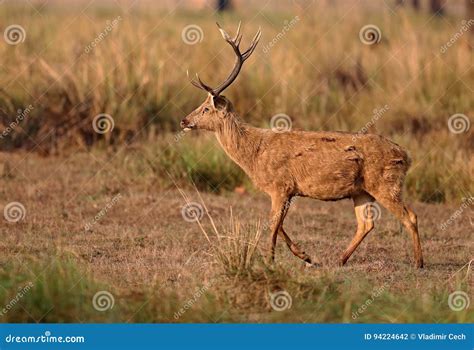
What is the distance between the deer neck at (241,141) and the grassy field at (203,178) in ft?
2.54

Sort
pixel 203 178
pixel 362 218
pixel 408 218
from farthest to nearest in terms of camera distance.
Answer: pixel 203 178 < pixel 362 218 < pixel 408 218

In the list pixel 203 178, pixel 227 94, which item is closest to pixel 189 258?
pixel 203 178

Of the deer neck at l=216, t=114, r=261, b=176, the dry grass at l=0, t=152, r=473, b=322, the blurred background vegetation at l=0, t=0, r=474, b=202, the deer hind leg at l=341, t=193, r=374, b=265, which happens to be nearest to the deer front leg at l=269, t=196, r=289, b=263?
the dry grass at l=0, t=152, r=473, b=322

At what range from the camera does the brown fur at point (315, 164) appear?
11.4 metres

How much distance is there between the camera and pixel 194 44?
71.7 feet

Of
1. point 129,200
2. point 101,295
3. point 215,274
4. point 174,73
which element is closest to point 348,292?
point 215,274

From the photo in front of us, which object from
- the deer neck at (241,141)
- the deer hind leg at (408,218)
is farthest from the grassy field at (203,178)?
the deer neck at (241,141)

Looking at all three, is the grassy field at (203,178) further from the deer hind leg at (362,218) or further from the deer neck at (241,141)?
the deer neck at (241,141)

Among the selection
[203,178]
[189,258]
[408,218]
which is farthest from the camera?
[203,178]

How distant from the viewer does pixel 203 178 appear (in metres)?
16.1

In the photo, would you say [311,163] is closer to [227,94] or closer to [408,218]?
[408,218]

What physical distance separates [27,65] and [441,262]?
10265 millimetres

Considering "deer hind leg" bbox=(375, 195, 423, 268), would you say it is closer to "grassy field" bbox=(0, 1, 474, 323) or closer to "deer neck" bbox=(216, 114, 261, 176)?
"grassy field" bbox=(0, 1, 474, 323)

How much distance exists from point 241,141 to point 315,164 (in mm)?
939
